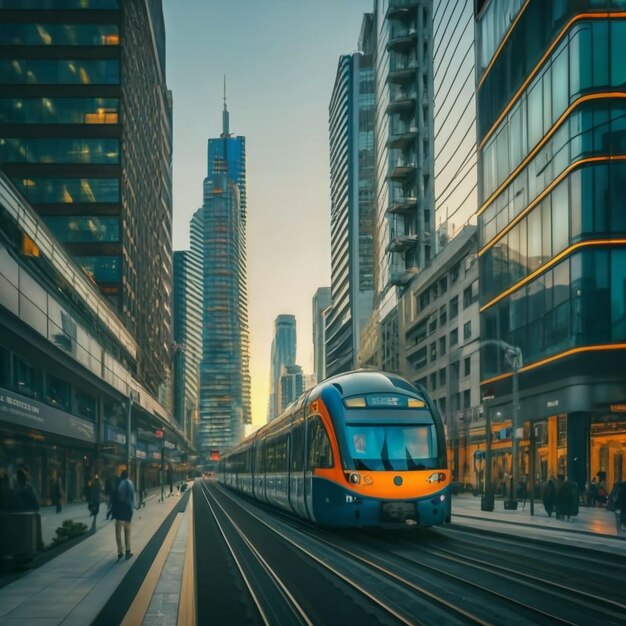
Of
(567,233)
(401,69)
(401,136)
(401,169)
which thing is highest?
(401,69)

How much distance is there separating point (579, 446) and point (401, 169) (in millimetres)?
53796

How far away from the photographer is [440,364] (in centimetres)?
7462

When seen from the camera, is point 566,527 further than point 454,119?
No

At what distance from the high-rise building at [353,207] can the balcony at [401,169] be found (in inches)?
1835

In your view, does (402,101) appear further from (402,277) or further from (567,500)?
(567,500)

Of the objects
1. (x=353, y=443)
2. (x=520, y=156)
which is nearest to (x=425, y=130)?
(x=520, y=156)

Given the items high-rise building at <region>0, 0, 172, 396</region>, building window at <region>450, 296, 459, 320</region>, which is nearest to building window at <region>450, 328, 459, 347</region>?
building window at <region>450, 296, 459, 320</region>

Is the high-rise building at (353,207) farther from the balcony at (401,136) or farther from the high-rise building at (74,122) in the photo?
the high-rise building at (74,122)

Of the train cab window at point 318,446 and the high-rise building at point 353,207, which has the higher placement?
the high-rise building at point 353,207

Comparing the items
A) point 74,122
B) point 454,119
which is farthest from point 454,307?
point 74,122

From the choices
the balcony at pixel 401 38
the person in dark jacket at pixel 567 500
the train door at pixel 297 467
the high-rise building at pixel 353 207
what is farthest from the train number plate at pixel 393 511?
the high-rise building at pixel 353 207

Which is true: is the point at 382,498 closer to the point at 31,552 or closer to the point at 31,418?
the point at 31,552

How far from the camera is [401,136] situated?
296 ft

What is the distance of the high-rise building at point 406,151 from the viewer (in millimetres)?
89438
